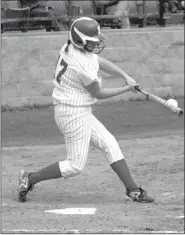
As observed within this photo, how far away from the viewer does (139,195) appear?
7.33m

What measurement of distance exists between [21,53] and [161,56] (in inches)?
86.3

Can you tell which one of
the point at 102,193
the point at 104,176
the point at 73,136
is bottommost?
the point at 104,176

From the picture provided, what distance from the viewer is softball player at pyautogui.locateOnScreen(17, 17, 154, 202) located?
6906 millimetres

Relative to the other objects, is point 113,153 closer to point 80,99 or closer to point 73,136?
point 73,136

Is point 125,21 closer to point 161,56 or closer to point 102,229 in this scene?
point 161,56

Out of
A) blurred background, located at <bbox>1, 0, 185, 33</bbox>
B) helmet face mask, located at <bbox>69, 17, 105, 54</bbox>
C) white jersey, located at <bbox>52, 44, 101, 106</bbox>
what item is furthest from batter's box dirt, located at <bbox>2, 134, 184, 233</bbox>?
blurred background, located at <bbox>1, 0, 185, 33</bbox>

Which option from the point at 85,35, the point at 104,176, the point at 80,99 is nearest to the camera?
the point at 85,35

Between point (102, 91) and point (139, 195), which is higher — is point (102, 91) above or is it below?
above

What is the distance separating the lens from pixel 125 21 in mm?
12172

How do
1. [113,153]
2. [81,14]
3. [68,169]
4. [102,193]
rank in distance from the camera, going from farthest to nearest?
[81,14] < [102,193] < [113,153] < [68,169]

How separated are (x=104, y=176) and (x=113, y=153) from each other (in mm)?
1291

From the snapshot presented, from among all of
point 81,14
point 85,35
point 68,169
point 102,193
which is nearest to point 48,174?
point 68,169

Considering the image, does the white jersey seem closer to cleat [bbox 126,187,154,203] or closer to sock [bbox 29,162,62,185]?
sock [bbox 29,162,62,185]

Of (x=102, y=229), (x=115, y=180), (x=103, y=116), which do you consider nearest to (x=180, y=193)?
(x=115, y=180)
